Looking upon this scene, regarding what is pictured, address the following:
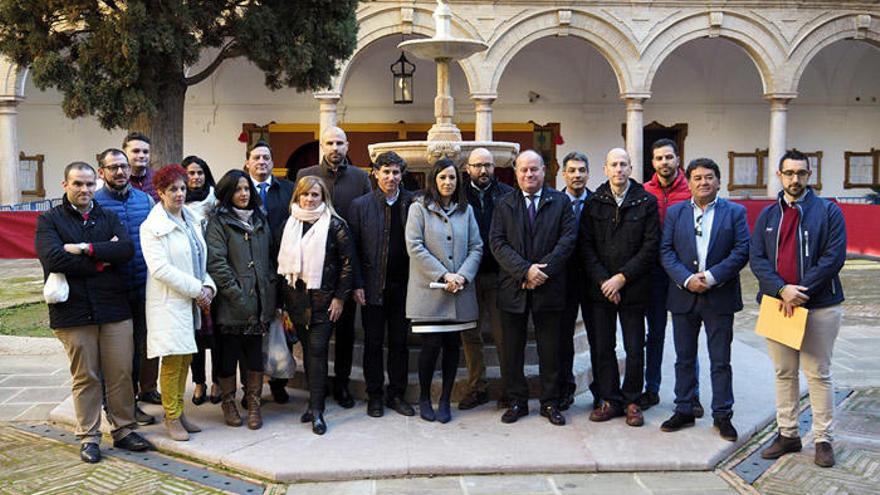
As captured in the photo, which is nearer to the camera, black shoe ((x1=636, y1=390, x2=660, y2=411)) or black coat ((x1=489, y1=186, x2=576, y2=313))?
black coat ((x1=489, y1=186, x2=576, y2=313))

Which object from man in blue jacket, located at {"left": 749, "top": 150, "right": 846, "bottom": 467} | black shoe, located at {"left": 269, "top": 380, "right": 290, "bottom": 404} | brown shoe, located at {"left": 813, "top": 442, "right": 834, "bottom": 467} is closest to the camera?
man in blue jacket, located at {"left": 749, "top": 150, "right": 846, "bottom": 467}

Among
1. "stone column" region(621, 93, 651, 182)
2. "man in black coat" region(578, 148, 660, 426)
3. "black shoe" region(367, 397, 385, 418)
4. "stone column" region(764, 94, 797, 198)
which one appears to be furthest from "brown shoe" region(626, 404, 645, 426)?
"stone column" region(764, 94, 797, 198)

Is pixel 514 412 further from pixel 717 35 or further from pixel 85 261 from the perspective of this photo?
pixel 717 35

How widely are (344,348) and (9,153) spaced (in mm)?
14497

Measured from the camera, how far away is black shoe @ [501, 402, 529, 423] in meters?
4.98

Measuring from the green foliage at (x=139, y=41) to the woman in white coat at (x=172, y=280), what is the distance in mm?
4339

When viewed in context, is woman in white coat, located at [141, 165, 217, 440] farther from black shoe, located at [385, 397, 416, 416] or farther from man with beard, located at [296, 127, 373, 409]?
black shoe, located at [385, 397, 416, 416]

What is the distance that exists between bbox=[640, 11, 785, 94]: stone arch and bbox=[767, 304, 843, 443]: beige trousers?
14049mm

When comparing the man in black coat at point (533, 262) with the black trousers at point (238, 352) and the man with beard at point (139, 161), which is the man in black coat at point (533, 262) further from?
the man with beard at point (139, 161)

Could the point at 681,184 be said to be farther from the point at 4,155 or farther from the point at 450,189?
the point at 4,155

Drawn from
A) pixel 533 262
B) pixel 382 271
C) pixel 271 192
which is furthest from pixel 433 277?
pixel 271 192

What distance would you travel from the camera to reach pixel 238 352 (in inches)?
193

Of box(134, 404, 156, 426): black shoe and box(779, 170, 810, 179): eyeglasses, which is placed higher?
box(779, 170, 810, 179): eyeglasses

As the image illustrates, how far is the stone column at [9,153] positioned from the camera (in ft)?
54.0
